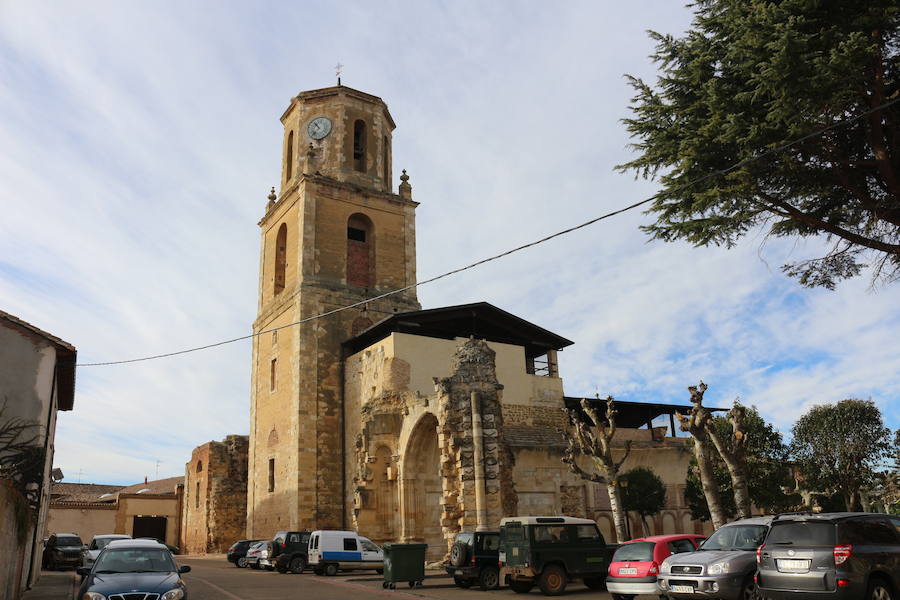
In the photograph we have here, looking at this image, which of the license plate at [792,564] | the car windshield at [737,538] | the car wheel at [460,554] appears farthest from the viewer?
the car wheel at [460,554]

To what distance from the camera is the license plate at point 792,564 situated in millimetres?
8573

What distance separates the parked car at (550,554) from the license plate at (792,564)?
6.01 meters

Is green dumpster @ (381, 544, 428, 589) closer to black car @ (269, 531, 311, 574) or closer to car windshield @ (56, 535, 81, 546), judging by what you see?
black car @ (269, 531, 311, 574)

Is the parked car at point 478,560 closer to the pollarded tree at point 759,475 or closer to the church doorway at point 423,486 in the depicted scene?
the church doorway at point 423,486

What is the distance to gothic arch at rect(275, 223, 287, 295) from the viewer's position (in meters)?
33.6

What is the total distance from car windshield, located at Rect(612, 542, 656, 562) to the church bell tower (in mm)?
17525

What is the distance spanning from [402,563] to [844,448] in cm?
2323

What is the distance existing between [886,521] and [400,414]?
1757cm

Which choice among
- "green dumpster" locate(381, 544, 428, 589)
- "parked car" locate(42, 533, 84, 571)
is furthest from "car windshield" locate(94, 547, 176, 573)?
"parked car" locate(42, 533, 84, 571)

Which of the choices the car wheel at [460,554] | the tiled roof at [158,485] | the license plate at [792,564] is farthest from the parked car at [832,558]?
the tiled roof at [158,485]

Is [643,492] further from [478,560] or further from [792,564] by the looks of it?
[792,564]

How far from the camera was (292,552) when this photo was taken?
859 inches

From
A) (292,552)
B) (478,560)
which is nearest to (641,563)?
(478,560)

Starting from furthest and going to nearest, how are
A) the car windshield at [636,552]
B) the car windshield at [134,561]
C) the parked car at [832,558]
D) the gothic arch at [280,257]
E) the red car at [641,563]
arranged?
the gothic arch at [280,257] → the car windshield at [636,552] → the red car at [641,563] → the car windshield at [134,561] → the parked car at [832,558]
